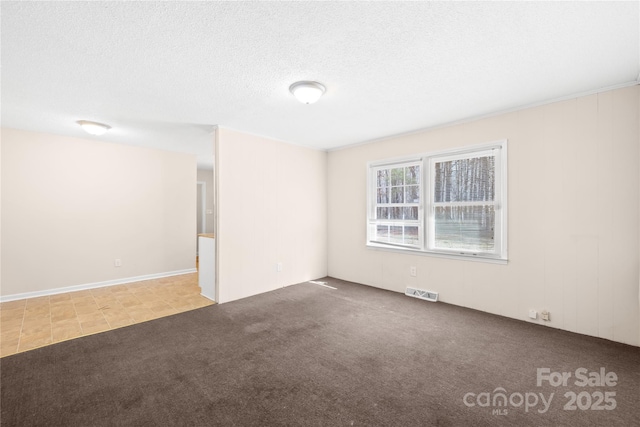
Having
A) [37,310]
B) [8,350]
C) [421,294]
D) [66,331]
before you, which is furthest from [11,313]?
[421,294]

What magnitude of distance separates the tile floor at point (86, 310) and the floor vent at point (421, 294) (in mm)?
2907

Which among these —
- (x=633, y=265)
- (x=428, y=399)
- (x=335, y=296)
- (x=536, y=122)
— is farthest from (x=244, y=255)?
(x=633, y=265)

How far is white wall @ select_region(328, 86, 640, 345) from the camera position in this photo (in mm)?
2676

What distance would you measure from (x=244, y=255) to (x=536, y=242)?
3.78 metres

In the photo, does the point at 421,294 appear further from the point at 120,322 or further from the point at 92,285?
the point at 92,285

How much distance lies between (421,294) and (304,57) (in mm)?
3445

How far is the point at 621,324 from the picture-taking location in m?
2.69

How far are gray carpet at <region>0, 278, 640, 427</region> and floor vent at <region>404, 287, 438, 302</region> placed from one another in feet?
1.88

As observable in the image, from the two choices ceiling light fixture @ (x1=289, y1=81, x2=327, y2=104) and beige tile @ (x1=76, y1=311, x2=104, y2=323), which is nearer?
ceiling light fixture @ (x1=289, y1=81, x2=327, y2=104)

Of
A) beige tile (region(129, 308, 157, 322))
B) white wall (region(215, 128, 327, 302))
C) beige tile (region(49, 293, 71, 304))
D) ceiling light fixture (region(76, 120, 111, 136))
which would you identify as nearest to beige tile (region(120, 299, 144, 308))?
beige tile (region(129, 308, 157, 322))

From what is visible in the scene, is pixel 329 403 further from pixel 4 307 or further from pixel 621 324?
pixel 4 307

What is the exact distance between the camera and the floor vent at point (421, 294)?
396 cm

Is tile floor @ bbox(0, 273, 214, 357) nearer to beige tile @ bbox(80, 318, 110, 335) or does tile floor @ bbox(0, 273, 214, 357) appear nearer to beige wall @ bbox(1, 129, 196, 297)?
beige tile @ bbox(80, 318, 110, 335)

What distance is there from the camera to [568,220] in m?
2.97
